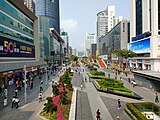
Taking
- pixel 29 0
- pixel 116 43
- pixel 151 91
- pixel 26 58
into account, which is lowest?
pixel 151 91

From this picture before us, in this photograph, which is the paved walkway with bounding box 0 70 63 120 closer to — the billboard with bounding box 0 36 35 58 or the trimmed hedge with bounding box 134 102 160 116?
the trimmed hedge with bounding box 134 102 160 116

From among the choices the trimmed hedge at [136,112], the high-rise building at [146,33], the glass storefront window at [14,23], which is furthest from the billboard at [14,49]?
the high-rise building at [146,33]

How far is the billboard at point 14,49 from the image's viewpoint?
37.3 meters

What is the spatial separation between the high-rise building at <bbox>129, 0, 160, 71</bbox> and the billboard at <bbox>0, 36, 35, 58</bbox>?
123ft

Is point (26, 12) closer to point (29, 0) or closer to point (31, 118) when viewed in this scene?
point (31, 118)

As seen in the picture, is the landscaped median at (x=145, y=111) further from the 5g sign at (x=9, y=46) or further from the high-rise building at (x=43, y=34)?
the high-rise building at (x=43, y=34)

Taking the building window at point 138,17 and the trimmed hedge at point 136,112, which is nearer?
the trimmed hedge at point 136,112

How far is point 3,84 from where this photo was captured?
123ft

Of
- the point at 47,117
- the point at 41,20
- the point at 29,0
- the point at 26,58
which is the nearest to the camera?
the point at 47,117

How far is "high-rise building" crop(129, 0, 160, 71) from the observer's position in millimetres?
70750

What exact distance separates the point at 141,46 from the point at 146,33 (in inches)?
273

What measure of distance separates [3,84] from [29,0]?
102 meters

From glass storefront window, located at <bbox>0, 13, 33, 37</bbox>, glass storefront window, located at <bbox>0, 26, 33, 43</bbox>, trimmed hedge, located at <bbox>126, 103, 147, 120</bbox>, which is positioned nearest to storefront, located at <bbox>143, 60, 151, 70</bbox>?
glass storefront window, located at <bbox>0, 13, 33, 37</bbox>

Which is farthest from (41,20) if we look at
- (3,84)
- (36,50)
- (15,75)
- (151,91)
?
(151,91)
